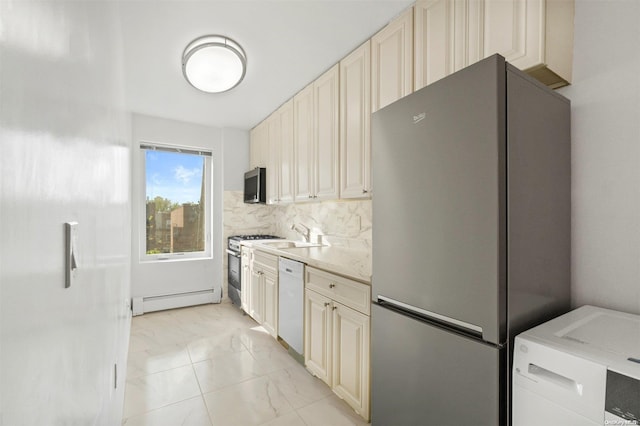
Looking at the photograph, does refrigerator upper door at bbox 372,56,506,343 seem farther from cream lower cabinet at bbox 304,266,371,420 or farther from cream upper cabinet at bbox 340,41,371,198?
cream upper cabinet at bbox 340,41,371,198

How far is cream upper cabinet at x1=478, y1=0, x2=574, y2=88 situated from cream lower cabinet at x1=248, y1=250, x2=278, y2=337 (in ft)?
7.48

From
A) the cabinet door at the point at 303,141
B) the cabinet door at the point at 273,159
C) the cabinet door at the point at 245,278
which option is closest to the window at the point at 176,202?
the cabinet door at the point at 245,278

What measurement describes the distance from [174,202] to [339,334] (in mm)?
3207

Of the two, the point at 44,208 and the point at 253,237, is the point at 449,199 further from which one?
A: the point at 253,237

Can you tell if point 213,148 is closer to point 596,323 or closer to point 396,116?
point 396,116

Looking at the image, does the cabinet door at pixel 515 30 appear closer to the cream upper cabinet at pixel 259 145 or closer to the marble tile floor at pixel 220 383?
the marble tile floor at pixel 220 383

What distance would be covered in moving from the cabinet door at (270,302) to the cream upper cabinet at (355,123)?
116 cm

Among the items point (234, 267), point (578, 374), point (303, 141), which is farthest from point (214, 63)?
point (578, 374)

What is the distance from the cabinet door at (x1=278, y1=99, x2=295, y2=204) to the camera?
10.5ft

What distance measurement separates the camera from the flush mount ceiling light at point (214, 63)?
2.22 metres

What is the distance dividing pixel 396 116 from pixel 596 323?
1155 millimetres

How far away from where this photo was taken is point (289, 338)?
2535mm

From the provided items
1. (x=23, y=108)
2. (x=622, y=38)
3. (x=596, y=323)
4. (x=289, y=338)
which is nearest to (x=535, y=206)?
(x=596, y=323)

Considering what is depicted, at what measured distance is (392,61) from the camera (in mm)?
1913
